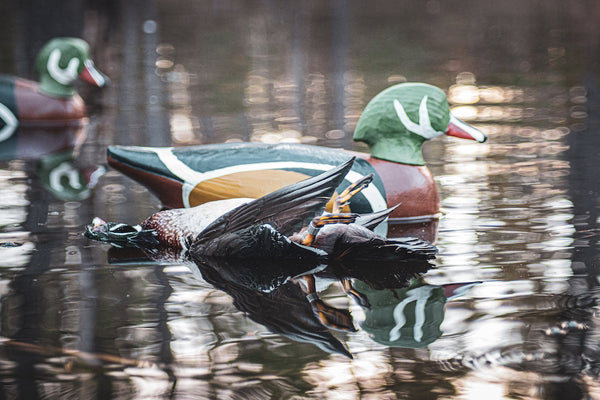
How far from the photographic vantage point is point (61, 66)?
9867 mm

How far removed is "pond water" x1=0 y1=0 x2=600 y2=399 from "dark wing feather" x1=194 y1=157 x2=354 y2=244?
39cm

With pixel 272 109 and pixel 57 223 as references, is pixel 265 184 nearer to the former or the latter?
pixel 57 223

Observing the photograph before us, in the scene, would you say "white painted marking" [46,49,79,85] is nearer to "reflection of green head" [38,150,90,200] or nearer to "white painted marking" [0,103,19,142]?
"white painted marking" [0,103,19,142]

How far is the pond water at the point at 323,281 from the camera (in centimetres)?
349

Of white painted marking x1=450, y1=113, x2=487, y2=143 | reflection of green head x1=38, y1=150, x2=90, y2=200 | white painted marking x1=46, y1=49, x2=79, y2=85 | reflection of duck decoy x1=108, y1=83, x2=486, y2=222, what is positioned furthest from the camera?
white painted marking x1=46, y1=49, x2=79, y2=85

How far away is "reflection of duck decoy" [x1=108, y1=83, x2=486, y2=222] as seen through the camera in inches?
214

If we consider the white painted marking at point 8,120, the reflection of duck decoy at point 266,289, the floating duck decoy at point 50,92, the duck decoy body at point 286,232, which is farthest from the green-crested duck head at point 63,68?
the duck decoy body at point 286,232

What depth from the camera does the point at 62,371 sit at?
3.56 metres

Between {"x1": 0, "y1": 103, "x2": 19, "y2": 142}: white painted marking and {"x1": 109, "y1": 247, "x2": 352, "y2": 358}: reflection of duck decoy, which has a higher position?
{"x1": 0, "y1": 103, "x2": 19, "y2": 142}: white painted marking

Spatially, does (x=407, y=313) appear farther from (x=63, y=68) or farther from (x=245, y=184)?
(x=63, y=68)

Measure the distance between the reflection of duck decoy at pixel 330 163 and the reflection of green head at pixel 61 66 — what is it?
4.48 m

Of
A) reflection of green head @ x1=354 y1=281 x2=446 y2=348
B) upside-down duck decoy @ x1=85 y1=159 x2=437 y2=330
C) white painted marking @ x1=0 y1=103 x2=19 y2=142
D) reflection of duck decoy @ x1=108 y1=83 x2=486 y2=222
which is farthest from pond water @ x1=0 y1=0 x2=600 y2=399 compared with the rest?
white painted marking @ x1=0 y1=103 x2=19 y2=142

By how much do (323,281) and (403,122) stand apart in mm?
1577

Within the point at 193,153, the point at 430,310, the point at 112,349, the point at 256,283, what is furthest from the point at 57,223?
the point at 430,310
